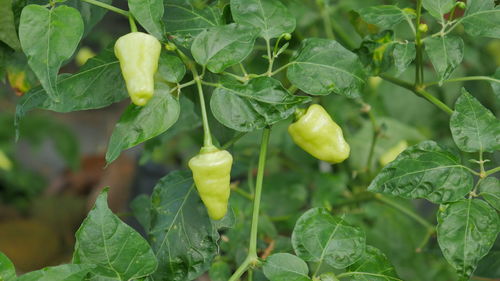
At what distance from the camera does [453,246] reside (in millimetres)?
649

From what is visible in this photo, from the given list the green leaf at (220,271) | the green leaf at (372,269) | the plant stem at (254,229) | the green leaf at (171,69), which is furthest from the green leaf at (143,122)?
the green leaf at (220,271)

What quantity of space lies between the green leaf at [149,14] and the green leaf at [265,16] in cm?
10

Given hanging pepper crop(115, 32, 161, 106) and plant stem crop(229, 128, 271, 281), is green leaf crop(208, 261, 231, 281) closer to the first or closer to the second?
plant stem crop(229, 128, 271, 281)

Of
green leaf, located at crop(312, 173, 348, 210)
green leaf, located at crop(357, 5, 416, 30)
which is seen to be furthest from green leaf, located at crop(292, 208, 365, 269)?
A: green leaf, located at crop(312, 173, 348, 210)

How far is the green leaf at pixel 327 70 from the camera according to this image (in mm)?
703

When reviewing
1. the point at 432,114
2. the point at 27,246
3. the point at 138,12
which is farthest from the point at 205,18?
the point at 27,246

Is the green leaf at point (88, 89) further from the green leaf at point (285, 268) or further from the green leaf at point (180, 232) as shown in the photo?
the green leaf at point (285, 268)

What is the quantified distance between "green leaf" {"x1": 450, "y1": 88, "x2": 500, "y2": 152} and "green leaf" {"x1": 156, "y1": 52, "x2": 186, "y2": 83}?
306 mm

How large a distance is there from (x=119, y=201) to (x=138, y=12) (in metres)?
1.83

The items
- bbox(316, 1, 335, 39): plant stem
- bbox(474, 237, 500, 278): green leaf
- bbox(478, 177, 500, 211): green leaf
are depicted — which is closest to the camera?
bbox(478, 177, 500, 211): green leaf

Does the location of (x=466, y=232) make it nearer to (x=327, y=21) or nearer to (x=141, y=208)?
(x=141, y=208)

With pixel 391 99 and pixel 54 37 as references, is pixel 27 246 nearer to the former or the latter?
pixel 391 99

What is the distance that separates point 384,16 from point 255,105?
226mm

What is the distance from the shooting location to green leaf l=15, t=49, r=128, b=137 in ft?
2.27
